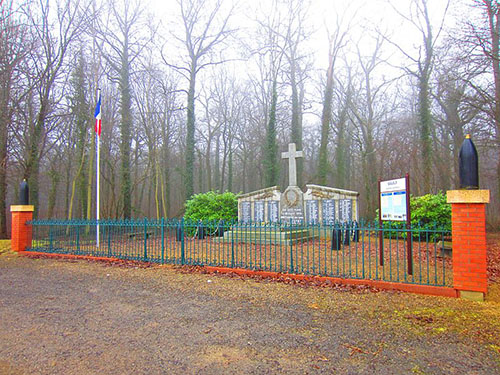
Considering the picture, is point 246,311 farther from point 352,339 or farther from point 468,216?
point 468,216

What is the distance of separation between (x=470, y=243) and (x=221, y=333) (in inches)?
160

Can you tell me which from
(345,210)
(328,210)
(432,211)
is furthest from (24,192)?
(432,211)

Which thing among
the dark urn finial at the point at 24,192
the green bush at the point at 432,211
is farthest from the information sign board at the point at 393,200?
the dark urn finial at the point at 24,192

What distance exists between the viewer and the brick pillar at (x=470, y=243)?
4.97m

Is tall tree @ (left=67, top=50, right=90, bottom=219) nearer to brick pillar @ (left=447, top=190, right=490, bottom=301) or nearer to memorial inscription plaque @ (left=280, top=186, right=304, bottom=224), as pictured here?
memorial inscription plaque @ (left=280, top=186, right=304, bottom=224)

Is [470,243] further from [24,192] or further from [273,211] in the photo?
[24,192]

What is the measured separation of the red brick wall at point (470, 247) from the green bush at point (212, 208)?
1109 centimetres

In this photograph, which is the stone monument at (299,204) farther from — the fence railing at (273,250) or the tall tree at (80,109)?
the tall tree at (80,109)

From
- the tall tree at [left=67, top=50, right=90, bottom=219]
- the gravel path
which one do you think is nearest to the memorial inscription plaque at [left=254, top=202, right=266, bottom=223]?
the gravel path

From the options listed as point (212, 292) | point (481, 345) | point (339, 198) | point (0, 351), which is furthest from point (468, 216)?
point (339, 198)

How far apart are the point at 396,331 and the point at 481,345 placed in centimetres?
85

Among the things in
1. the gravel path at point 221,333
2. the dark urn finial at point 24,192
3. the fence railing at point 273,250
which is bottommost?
the gravel path at point 221,333

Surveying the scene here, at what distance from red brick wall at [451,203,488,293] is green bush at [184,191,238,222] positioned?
11.1m

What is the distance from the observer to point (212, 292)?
5812 mm
